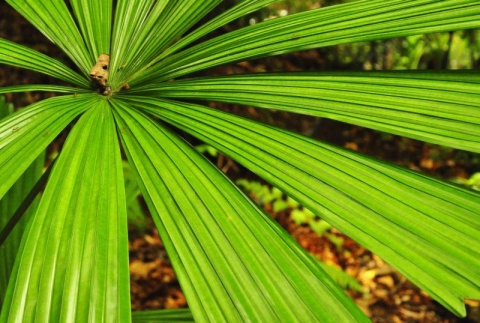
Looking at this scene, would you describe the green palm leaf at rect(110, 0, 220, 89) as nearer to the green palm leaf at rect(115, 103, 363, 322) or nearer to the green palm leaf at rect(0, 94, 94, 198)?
the green palm leaf at rect(0, 94, 94, 198)

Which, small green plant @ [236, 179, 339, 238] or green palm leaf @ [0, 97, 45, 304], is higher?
green palm leaf @ [0, 97, 45, 304]

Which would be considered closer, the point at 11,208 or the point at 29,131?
the point at 29,131

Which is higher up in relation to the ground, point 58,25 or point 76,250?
point 58,25

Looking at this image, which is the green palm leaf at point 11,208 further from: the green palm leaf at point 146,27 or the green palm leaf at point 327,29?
the green palm leaf at point 327,29

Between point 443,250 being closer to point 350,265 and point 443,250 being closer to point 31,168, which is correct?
point 31,168

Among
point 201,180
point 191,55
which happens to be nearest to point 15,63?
point 191,55

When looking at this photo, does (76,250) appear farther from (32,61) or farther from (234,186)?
(32,61)

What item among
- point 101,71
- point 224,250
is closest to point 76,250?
point 224,250

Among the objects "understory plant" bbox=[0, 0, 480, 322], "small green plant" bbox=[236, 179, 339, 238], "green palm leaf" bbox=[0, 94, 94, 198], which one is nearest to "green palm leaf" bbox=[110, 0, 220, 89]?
"understory plant" bbox=[0, 0, 480, 322]
